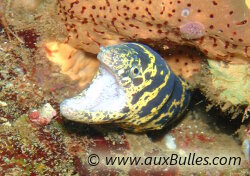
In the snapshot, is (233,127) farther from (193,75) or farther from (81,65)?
(81,65)

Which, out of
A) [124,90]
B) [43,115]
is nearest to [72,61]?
[43,115]

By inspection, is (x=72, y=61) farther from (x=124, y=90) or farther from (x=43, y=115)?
(x=124, y=90)

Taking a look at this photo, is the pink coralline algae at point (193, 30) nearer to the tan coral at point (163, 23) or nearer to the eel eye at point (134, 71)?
the tan coral at point (163, 23)

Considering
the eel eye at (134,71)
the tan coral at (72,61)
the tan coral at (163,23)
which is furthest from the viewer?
the tan coral at (72,61)

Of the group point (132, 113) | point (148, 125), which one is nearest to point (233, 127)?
Result: point (148, 125)

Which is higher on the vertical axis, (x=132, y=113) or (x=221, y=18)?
(x=221, y=18)

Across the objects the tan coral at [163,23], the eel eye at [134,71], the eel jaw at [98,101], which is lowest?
the eel jaw at [98,101]

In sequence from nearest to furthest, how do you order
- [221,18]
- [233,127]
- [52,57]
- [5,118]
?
[221,18] → [5,118] → [52,57] → [233,127]

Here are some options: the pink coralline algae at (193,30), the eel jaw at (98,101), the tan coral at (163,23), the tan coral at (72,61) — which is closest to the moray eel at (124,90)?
the eel jaw at (98,101)
